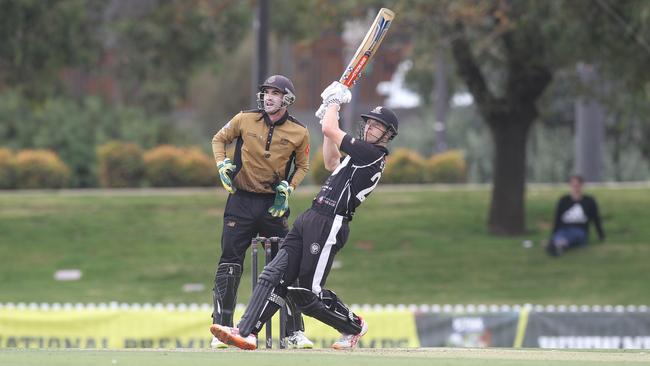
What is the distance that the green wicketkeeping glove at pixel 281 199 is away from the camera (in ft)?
38.1

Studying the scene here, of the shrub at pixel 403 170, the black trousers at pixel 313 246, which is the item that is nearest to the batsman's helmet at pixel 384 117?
the black trousers at pixel 313 246

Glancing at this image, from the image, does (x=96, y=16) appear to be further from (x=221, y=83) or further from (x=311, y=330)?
(x=221, y=83)

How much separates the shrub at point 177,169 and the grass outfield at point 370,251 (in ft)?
7.48

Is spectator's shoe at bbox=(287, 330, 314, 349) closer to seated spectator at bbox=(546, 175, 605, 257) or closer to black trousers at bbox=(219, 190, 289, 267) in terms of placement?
black trousers at bbox=(219, 190, 289, 267)

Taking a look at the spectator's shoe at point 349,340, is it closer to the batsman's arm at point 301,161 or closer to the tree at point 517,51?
the batsman's arm at point 301,161

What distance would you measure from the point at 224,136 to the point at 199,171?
64.2 ft

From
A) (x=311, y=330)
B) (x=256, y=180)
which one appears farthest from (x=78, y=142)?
(x=256, y=180)

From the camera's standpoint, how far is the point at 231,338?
34.9ft

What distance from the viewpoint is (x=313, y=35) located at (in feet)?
81.6

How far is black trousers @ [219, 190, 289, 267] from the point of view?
1178 cm

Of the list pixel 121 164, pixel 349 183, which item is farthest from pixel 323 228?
pixel 121 164

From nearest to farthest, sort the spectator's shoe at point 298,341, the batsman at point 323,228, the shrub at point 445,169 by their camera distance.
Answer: the batsman at point 323,228 → the spectator's shoe at point 298,341 → the shrub at point 445,169

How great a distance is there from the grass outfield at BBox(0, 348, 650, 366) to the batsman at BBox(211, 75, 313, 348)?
1263mm

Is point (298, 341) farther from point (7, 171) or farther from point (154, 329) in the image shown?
point (7, 171)
